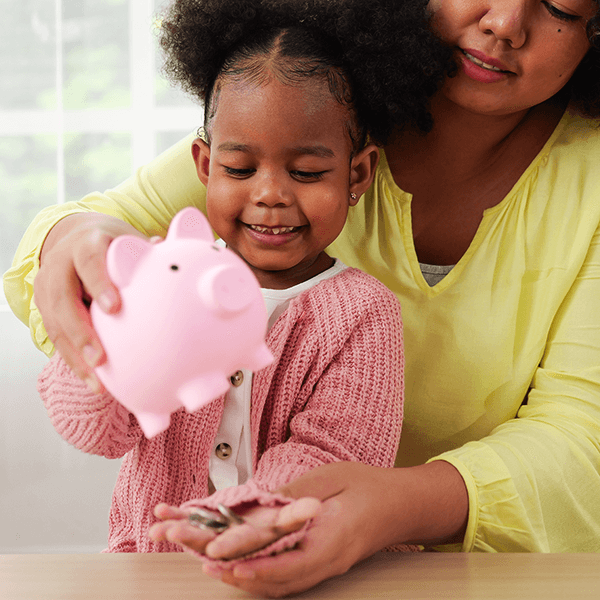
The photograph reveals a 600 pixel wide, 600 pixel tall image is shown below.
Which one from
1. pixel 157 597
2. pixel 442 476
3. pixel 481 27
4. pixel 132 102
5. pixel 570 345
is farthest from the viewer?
pixel 132 102

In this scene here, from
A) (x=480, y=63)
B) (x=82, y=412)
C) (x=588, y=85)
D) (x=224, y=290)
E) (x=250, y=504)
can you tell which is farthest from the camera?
(x=588, y=85)

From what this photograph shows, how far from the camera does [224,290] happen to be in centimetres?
41

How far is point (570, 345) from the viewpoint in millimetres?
926

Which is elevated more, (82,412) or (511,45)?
(511,45)

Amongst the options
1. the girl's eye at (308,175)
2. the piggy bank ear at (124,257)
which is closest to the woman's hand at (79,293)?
the piggy bank ear at (124,257)

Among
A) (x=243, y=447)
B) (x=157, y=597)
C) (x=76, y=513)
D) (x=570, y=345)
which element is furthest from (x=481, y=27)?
(x=76, y=513)

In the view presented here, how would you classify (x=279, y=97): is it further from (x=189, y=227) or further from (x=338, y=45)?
(x=189, y=227)

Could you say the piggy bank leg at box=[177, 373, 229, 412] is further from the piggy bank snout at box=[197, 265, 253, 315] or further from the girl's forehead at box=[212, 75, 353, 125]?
the girl's forehead at box=[212, 75, 353, 125]

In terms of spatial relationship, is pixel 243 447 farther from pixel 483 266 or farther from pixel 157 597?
pixel 483 266

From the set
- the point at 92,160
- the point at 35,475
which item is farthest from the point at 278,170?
the point at 35,475

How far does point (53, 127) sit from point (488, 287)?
1273 millimetres

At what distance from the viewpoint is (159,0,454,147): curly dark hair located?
81 cm

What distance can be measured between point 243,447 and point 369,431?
143 millimetres

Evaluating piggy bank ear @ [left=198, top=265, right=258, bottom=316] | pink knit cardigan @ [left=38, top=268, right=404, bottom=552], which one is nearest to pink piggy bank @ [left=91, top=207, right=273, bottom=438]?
piggy bank ear @ [left=198, top=265, right=258, bottom=316]
